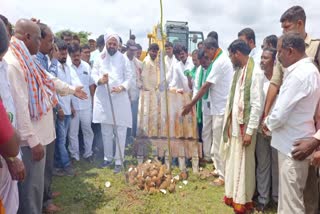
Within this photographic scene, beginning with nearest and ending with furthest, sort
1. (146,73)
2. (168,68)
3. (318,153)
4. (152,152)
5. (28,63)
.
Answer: (318,153) → (28,63) → (152,152) → (146,73) → (168,68)

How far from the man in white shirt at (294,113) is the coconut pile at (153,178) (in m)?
1.91

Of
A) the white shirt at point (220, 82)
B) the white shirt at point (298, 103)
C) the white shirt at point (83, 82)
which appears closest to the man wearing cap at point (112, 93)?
the white shirt at point (83, 82)

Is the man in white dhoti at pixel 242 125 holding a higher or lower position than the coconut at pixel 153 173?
higher

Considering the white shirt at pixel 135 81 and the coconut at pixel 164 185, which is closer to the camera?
the coconut at pixel 164 185

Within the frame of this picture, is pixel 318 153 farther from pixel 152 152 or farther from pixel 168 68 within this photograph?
pixel 168 68

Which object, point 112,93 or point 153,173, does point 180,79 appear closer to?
point 112,93

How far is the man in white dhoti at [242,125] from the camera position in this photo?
3643mm

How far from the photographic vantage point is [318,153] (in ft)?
8.30

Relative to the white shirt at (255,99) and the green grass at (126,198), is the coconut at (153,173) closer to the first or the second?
the green grass at (126,198)

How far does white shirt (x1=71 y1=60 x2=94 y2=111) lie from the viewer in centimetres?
565

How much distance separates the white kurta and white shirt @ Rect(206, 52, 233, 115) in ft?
4.81

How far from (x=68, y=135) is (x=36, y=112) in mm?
2885

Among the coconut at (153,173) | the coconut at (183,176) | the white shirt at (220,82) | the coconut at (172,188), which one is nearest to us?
the coconut at (172,188)

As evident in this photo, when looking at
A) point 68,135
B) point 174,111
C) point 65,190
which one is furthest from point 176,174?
point 68,135
